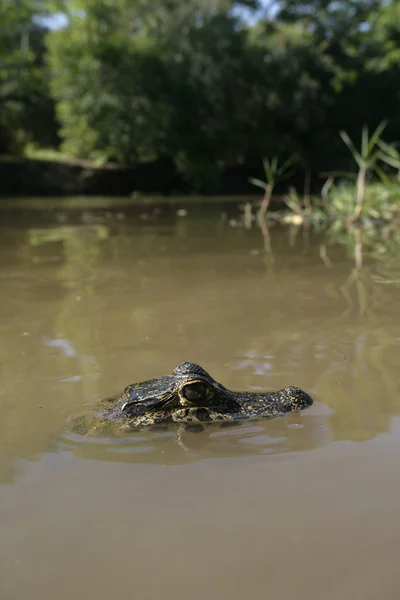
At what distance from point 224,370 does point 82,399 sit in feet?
2.42

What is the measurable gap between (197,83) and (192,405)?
26902 mm

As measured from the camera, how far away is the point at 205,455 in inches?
82.2

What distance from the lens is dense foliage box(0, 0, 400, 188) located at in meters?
26.6

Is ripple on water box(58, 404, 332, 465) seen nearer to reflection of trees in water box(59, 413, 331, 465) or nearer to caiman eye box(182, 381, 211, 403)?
reflection of trees in water box(59, 413, 331, 465)

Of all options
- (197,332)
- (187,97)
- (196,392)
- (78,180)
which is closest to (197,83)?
(187,97)

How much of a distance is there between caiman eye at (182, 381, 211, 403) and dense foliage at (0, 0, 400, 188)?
25101 millimetres

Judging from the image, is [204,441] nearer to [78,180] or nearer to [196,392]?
[196,392]

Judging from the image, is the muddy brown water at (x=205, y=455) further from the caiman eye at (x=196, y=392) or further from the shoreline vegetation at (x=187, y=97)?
the shoreline vegetation at (x=187, y=97)

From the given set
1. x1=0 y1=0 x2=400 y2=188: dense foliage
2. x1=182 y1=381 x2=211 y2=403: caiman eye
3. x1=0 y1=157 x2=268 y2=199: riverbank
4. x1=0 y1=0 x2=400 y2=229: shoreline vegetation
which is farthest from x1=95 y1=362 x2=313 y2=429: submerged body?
x1=0 y1=0 x2=400 y2=188: dense foliage

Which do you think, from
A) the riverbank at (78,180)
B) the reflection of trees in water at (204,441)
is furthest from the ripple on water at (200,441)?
the riverbank at (78,180)

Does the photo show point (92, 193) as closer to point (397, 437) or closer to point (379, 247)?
point (379, 247)

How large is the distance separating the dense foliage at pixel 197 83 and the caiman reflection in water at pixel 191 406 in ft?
82.3

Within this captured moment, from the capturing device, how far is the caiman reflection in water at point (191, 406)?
236cm

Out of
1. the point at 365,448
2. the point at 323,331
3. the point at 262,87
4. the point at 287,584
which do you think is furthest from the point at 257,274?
the point at 262,87
